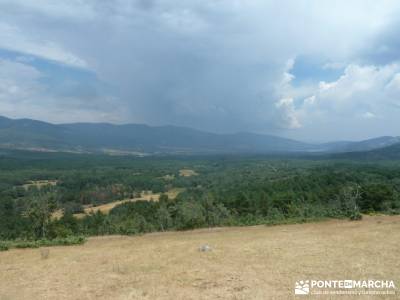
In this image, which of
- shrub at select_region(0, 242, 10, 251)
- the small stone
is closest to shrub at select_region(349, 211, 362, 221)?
the small stone

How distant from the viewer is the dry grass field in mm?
9400

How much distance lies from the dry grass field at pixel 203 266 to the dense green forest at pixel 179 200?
18.7ft

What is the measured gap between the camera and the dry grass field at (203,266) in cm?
940

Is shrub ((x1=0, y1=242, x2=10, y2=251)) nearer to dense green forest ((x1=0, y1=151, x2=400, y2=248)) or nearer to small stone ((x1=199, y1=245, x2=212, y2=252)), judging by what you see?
dense green forest ((x1=0, y1=151, x2=400, y2=248))

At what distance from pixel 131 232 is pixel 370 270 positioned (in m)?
15.9

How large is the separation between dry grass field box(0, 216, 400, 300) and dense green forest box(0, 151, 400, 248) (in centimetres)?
570

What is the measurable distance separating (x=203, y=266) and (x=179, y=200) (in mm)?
48453

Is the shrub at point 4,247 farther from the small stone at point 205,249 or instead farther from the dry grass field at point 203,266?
the small stone at point 205,249

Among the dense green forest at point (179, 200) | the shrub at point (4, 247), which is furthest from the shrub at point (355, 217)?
the shrub at point (4, 247)

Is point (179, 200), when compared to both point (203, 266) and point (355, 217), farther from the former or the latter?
point (203, 266)

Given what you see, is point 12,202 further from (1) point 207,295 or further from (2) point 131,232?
(1) point 207,295

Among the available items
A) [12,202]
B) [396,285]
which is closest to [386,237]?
[396,285]

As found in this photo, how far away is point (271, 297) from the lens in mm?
Result: 8602

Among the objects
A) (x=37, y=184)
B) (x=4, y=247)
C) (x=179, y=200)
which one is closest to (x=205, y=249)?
(x=4, y=247)
